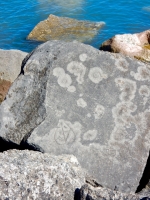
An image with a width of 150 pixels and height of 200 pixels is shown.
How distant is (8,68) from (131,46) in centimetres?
371

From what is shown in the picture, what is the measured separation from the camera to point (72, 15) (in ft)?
40.3

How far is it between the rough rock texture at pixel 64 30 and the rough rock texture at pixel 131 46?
1.83m

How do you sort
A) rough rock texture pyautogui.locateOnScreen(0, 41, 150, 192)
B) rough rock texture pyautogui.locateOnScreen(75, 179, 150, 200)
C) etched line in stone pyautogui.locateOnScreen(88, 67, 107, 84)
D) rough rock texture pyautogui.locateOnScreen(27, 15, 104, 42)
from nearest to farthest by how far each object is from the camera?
rough rock texture pyautogui.locateOnScreen(75, 179, 150, 200), rough rock texture pyautogui.locateOnScreen(0, 41, 150, 192), etched line in stone pyautogui.locateOnScreen(88, 67, 107, 84), rough rock texture pyautogui.locateOnScreen(27, 15, 104, 42)

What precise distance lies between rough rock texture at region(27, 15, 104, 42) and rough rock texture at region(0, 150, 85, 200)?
24.3ft

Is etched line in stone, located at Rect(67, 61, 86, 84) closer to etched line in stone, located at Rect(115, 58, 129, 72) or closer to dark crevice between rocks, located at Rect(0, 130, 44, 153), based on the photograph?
etched line in stone, located at Rect(115, 58, 129, 72)

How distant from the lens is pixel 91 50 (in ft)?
13.7

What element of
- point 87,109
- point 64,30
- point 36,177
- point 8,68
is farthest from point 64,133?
point 64,30

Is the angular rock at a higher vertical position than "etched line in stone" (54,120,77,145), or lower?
higher

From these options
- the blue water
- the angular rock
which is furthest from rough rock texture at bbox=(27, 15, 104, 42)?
the angular rock

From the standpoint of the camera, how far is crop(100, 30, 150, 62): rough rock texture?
8312 mm

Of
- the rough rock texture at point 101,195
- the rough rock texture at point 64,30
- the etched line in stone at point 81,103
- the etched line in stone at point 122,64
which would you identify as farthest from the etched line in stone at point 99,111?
the rough rock texture at point 64,30

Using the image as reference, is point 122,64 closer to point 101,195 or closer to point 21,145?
point 21,145

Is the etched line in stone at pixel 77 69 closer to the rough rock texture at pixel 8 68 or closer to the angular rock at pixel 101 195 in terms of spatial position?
the angular rock at pixel 101 195

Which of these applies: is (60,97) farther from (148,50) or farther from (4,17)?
(4,17)
